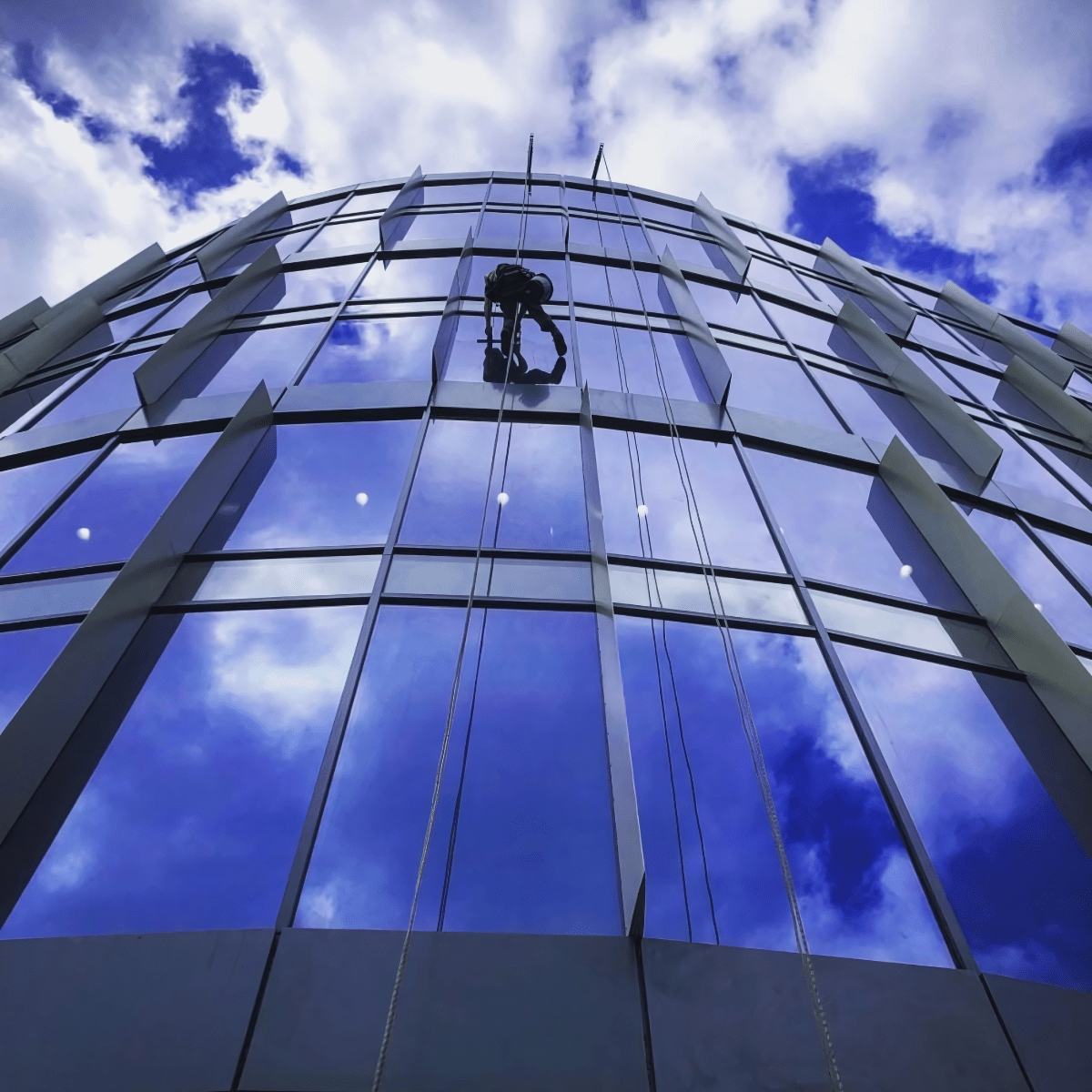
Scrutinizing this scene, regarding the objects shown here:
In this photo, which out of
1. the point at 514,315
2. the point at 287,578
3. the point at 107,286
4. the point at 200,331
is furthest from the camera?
the point at 107,286

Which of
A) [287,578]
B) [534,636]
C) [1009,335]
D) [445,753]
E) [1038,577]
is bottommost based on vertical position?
[445,753]

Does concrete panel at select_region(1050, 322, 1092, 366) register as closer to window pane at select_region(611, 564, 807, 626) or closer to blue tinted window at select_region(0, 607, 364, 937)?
window pane at select_region(611, 564, 807, 626)

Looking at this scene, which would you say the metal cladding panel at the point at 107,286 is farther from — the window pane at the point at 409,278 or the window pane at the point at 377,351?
the window pane at the point at 377,351

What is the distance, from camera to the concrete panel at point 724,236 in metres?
11.9

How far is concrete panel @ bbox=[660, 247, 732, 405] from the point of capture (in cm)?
826

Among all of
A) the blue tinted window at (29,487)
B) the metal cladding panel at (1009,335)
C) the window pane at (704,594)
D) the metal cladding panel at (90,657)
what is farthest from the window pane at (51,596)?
the metal cladding panel at (1009,335)

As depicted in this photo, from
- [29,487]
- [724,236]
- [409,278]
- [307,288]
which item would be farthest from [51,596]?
[724,236]

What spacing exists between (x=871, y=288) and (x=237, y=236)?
438 inches

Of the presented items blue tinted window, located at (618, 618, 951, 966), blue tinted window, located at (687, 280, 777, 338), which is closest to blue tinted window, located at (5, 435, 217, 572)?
blue tinted window, located at (618, 618, 951, 966)

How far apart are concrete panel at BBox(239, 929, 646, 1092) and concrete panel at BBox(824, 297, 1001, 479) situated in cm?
722

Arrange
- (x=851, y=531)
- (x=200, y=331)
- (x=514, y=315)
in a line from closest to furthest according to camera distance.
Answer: (x=851, y=531) < (x=514, y=315) < (x=200, y=331)

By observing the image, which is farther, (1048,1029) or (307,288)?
(307,288)

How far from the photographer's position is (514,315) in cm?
869

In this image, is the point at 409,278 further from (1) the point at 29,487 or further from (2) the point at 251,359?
(1) the point at 29,487
